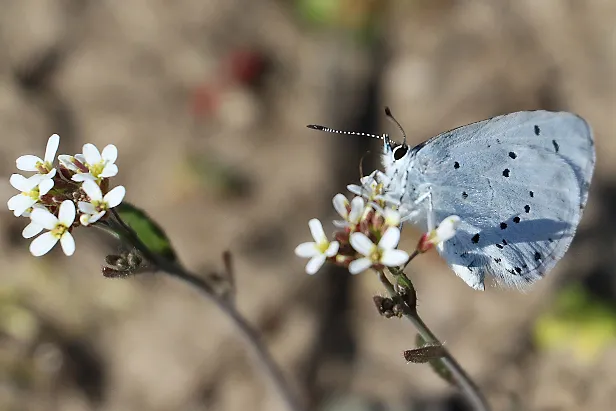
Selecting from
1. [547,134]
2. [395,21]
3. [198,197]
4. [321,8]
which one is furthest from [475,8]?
[547,134]

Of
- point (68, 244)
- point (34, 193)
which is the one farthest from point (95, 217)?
point (34, 193)

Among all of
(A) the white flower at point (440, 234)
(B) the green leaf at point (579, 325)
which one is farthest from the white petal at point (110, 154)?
(B) the green leaf at point (579, 325)

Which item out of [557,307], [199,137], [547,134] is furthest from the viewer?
[199,137]

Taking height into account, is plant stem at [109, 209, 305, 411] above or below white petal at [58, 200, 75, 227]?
below

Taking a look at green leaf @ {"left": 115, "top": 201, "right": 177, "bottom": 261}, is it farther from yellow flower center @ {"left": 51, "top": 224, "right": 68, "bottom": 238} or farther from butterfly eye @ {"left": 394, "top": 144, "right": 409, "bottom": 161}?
butterfly eye @ {"left": 394, "top": 144, "right": 409, "bottom": 161}

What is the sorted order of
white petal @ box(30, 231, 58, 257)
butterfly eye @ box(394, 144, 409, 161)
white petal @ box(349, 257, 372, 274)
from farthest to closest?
butterfly eye @ box(394, 144, 409, 161) < white petal @ box(30, 231, 58, 257) < white petal @ box(349, 257, 372, 274)

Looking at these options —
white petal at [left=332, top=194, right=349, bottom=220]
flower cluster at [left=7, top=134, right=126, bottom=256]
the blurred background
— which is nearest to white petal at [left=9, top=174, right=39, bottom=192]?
flower cluster at [left=7, top=134, right=126, bottom=256]

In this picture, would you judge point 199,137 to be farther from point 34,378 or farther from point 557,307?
point 557,307
